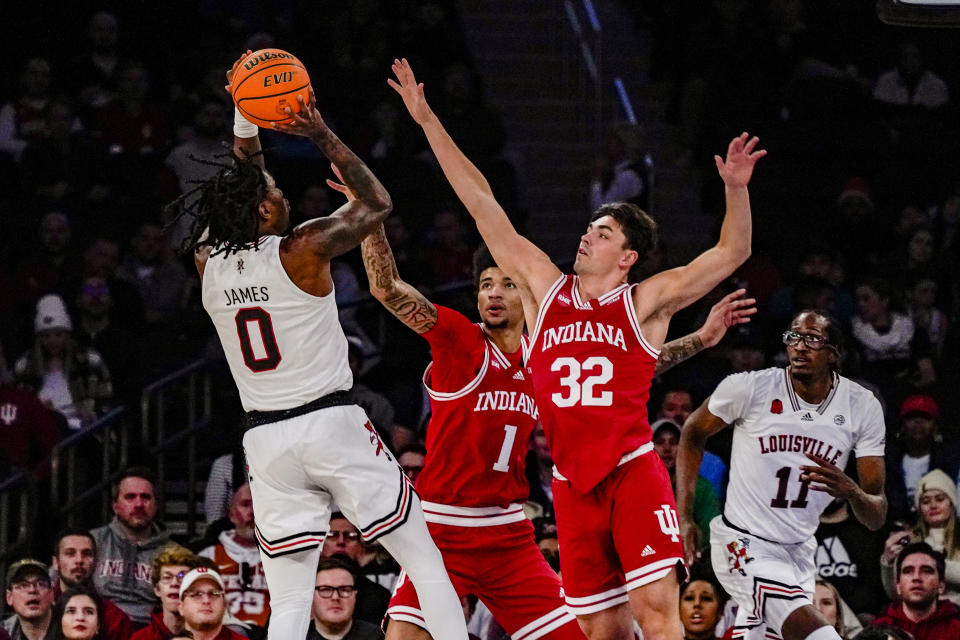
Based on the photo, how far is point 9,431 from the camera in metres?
11.9

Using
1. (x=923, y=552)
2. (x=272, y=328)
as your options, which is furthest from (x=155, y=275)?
(x=272, y=328)

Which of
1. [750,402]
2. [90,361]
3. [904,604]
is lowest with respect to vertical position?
[904,604]

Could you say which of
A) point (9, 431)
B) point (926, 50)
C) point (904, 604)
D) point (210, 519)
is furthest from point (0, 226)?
point (926, 50)

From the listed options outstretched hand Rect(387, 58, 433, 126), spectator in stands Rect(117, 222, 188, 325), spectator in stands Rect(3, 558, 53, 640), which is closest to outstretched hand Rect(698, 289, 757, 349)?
outstretched hand Rect(387, 58, 433, 126)

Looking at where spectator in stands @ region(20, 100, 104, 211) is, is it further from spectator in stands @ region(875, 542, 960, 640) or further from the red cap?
spectator in stands @ region(875, 542, 960, 640)

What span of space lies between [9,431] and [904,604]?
262 inches

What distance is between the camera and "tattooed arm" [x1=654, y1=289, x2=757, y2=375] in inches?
305

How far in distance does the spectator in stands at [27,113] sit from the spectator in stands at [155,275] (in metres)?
1.92

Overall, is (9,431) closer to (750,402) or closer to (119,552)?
(119,552)

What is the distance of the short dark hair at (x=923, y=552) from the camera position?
995cm

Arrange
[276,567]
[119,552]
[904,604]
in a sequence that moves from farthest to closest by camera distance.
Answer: [119,552], [904,604], [276,567]

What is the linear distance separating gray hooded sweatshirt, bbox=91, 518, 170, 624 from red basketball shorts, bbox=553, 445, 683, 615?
4346mm

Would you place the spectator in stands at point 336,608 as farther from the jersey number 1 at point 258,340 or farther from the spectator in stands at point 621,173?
the spectator in stands at point 621,173

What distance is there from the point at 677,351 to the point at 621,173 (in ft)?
23.1
